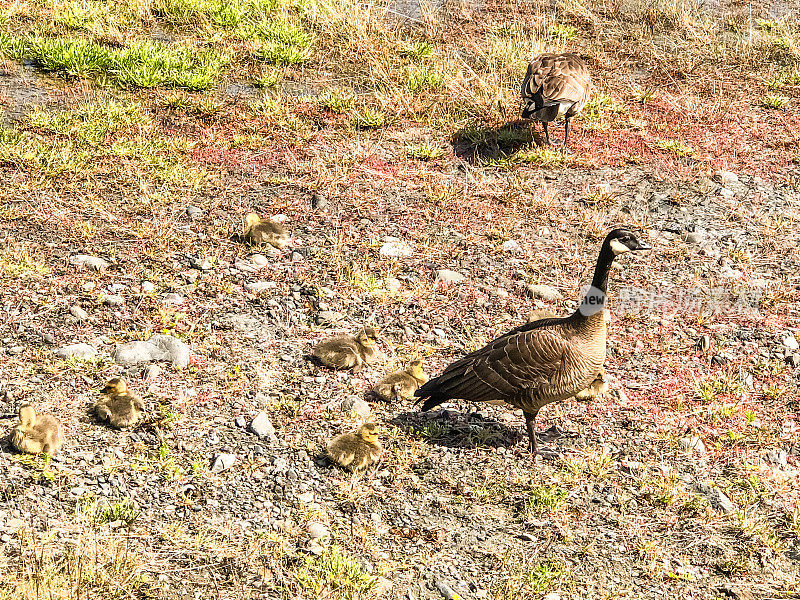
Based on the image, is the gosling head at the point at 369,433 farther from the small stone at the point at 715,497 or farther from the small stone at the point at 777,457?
the small stone at the point at 777,457

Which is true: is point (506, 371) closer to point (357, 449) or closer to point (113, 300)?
point (357, 449)

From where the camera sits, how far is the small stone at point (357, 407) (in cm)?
758

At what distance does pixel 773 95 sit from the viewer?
1428cm

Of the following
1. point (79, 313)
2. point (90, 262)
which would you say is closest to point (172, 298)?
point (79, 313)

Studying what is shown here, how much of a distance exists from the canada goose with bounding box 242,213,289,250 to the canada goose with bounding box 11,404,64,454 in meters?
3.79

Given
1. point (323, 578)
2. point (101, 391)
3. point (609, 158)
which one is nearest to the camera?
point (323, 578)

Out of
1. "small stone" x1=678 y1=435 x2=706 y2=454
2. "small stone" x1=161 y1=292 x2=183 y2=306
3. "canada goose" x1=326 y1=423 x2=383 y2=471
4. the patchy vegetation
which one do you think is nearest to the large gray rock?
the patchy vegetation

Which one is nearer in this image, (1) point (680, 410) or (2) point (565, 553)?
(2) point (565, 553)

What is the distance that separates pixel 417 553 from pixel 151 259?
5.07m

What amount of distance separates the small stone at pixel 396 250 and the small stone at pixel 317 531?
14.3ft

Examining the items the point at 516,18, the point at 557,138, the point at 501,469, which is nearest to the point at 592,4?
the point at 516,18

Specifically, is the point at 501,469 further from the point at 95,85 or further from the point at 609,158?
the point at 95,85

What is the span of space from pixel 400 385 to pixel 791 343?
3992 mm

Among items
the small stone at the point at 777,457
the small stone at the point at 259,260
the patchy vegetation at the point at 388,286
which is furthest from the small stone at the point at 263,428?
the small stone at the point at 777,457
